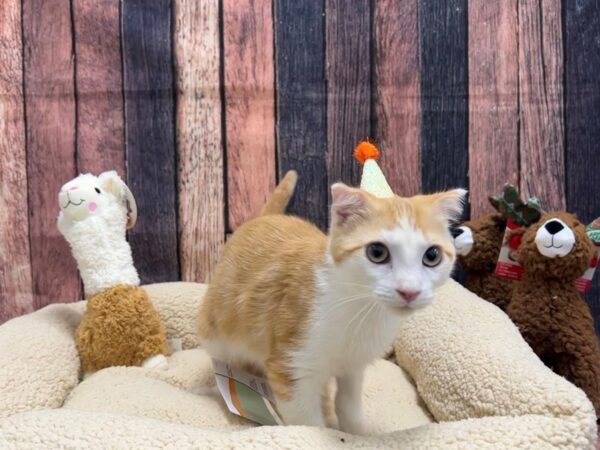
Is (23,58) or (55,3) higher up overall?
(55,3)

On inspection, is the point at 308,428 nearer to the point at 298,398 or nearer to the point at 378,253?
the point at 298,398

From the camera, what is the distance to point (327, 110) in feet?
5.22

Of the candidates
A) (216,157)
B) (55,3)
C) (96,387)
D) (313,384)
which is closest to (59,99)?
(55,3)

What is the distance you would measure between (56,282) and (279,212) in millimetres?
713

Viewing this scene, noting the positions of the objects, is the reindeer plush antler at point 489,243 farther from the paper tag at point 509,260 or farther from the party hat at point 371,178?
the party hat at point 371,178

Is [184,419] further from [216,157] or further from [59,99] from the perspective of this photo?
[59,99]

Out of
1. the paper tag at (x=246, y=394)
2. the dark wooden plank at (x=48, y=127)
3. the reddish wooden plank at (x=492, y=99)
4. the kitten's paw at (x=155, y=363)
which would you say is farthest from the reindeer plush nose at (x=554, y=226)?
the dark wooden plank at (x=48, y=127)

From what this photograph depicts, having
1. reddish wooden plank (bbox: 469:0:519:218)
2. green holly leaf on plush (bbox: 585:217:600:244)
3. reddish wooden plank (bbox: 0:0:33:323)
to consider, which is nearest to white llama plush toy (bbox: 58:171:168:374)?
reddish wooden plank (bbox: 0:0:33:323)

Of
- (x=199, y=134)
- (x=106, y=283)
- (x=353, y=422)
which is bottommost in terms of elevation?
(x=353, y=422)

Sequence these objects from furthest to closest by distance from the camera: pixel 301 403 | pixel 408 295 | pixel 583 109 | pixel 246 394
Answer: pixel 583 109 < pixel 246 394 < pixel 301 403 < pixel 408 295

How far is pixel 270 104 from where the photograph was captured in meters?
1.59

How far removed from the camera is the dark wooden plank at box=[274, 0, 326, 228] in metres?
1.57

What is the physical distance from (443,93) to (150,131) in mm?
831

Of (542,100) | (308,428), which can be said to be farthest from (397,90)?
(308,428)
